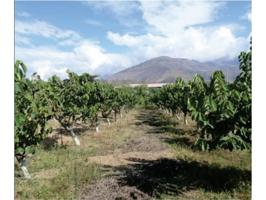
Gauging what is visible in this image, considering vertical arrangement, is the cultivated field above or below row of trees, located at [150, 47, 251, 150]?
below

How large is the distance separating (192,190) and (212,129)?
2929 millimetres

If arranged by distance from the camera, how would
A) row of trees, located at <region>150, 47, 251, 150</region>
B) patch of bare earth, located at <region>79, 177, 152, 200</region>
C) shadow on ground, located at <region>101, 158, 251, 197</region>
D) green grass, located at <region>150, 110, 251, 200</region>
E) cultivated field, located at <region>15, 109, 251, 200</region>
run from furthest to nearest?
shadow on ground, located at <region>101, 158, 251, 197</region>
cultivated field, located at <region>15, 109, 251, 200</region>
green grass, located at <region>150, 110, 251, 200</region>
patch of bare earth, located at <region>79, 177, 152, 200</region>
row of trees, located at <region>150, 47, 251, 150</region>

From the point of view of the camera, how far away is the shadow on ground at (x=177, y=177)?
12202 millimetres

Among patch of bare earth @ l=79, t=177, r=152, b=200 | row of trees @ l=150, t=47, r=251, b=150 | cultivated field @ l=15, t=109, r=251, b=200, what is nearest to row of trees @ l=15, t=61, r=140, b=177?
cultivated field @ l=15, t=109, r=251, b=200

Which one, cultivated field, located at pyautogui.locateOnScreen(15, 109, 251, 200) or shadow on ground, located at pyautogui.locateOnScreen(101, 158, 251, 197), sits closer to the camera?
cultivated field, located at pyautogui.locateOnScreen(15, 109, 251, 200)

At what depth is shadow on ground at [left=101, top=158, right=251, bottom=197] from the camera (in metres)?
12.2

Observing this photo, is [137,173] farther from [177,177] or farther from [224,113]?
[224,113]

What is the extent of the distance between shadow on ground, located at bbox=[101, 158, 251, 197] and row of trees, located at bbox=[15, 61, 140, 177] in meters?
4.00

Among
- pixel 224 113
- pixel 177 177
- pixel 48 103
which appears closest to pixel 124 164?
pixel 177 177

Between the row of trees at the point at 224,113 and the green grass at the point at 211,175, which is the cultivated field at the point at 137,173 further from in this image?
the row of trees at the point at 224,113

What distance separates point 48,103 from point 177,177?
8.56m

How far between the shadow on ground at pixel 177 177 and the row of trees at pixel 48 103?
157 inches

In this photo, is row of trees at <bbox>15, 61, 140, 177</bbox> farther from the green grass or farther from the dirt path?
the green grass
